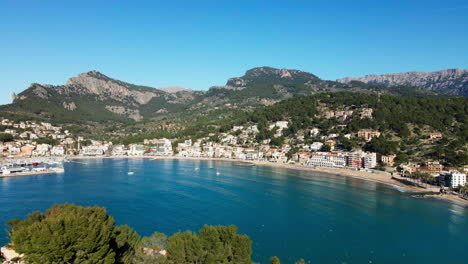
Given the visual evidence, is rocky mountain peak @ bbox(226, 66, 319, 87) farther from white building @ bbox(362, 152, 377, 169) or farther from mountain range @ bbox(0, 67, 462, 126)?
white building @ bbox(362, 152, 377, 169)

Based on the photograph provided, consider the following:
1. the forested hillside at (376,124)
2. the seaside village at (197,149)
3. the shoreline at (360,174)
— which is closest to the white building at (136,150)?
the seaside village at (197,149)

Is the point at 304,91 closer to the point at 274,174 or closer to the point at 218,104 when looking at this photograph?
the point at 218,104

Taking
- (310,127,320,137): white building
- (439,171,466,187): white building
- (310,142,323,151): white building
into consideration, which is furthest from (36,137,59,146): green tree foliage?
(439,171,466,187): white building

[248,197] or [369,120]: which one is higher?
[369,120]

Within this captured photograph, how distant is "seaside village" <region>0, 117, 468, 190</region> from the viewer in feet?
176

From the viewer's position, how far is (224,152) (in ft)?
244

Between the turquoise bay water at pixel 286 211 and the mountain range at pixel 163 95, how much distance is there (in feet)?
241

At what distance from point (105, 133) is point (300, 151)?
64.8 m

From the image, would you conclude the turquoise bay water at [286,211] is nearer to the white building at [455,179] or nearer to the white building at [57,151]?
the white building at [455,179]

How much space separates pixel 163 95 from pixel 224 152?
352ft

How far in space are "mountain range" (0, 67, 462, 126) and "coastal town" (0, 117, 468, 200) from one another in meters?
21.4

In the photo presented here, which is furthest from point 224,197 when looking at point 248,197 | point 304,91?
point 304,91

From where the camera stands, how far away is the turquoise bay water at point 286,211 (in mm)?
18844

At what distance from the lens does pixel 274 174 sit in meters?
48.8
